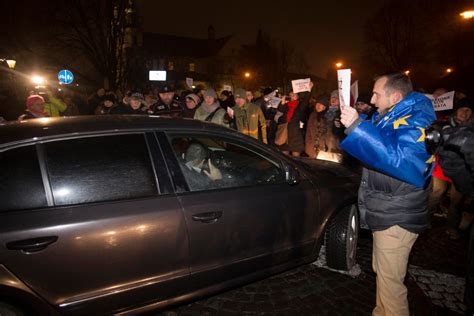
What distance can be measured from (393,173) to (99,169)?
1967 millimetres

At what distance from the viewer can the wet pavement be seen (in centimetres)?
275

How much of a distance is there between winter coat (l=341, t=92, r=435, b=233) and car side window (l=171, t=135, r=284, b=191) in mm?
952

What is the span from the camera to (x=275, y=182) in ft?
9.39

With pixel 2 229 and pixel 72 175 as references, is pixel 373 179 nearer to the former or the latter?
pixel 72 175

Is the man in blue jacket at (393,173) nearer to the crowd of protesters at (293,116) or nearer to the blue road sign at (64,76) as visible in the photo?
the crowd of protesters at (293,116)

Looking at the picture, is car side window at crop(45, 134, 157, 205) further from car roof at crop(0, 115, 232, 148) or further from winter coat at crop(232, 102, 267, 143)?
winter coat at crop(232, 102, 267, 143)

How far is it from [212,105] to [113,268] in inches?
173

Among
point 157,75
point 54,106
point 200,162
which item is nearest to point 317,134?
point 200,162

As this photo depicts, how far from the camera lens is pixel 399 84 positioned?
6.95ft

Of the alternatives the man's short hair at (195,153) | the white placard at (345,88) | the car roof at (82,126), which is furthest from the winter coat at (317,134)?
the white placard at (345,88)

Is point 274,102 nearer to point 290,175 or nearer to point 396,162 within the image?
point 290,175

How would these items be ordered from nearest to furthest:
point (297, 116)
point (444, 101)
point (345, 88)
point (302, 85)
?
point (345, 88), point (444, 101), point (302, 85), point (297, 116)

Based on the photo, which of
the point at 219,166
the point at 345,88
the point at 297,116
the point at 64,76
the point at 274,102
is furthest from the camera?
the point at 64,76

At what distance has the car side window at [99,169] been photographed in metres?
2.03
